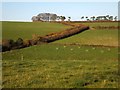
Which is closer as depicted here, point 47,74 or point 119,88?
point 119,88

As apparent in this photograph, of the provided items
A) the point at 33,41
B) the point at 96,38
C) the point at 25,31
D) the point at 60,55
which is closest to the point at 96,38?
the point at 96,38

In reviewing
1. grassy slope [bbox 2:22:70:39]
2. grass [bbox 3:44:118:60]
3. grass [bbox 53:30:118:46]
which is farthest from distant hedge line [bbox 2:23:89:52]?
grassy slope [bbox 2:22:70:39]

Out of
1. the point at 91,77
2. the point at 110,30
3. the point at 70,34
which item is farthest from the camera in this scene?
the point at 110,30

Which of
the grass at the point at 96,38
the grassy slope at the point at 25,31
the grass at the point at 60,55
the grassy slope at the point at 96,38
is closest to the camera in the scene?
the grass at the point at 60,55

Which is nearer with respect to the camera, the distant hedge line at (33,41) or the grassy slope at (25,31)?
the distant hedge line at (33,41)

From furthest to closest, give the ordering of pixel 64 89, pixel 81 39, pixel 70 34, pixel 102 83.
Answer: pixel 70 34 → pixel 81 39 → pixel 102 83 → pixel 64 89

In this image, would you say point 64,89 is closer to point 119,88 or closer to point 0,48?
point 119,88

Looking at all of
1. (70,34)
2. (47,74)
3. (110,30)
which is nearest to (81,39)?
(70,34)

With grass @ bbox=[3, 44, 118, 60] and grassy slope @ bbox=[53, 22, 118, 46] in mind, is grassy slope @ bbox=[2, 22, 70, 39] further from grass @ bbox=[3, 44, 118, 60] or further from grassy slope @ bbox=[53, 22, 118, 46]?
grass @ bbox=[3, 44, 118, 60]

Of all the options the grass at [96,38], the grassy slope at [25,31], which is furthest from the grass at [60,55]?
the grassy slope at [25,31]

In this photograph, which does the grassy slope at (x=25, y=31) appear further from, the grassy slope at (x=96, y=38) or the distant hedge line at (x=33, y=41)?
the grassy slope at (x=96, y=38)

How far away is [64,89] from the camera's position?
8.89 metres

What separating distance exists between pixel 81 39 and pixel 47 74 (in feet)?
155

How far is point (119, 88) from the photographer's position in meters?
9.23
